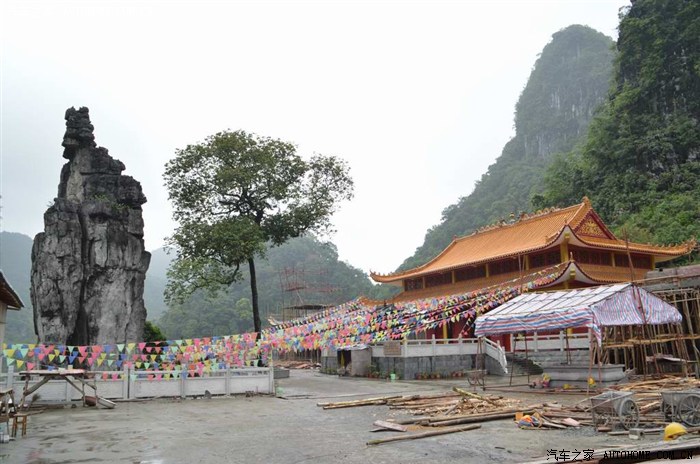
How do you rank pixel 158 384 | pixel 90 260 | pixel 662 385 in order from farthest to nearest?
1. pixel 90 260
2. pixel 158 384
3. pixel 662 385

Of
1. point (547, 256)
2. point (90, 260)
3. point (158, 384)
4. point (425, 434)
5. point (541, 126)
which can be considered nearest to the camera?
point (425, 434)

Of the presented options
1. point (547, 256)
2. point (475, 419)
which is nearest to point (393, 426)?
point (475, 419)

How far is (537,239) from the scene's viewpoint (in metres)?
34.1

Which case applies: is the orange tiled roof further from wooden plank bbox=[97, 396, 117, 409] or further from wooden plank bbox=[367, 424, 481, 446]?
wooden plank bbox=[97, 396, 117, 409]

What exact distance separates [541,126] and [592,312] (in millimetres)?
92758

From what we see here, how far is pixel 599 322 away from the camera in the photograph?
53.3 ft

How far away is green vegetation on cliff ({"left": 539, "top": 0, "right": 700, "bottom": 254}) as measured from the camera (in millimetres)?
46156

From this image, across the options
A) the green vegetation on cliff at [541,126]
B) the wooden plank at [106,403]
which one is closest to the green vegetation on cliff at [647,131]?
the green vegetation on cliff at [541,126]

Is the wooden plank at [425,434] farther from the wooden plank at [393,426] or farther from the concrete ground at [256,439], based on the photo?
the wooden plank at [393,426]

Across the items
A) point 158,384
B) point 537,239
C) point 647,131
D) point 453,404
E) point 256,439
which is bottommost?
point 256,439

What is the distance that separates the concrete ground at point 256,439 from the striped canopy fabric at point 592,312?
7.43 ft

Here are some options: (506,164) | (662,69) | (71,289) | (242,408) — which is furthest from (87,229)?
(506,164)

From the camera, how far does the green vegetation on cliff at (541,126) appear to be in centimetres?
8981

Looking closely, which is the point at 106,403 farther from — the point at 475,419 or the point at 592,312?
the point at 592,312
